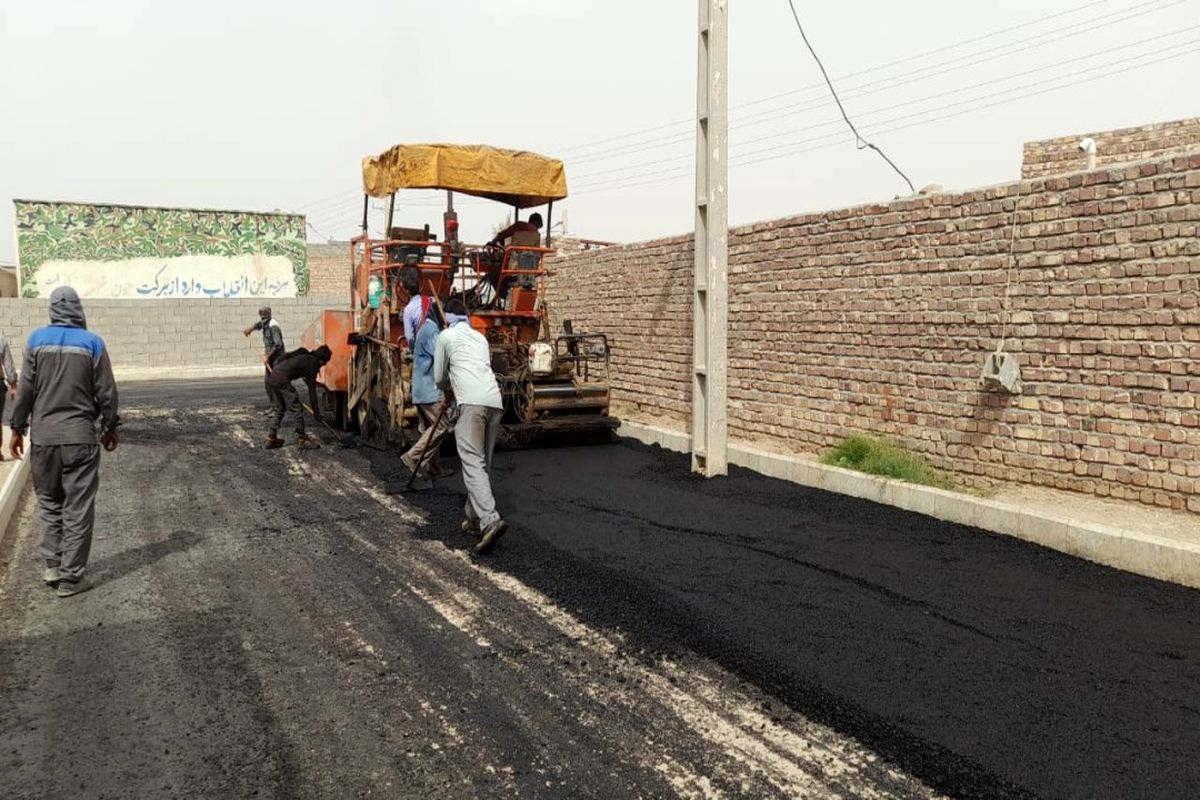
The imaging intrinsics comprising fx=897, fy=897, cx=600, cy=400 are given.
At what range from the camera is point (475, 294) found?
35.9ft

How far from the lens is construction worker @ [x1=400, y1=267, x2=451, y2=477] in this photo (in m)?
7.87

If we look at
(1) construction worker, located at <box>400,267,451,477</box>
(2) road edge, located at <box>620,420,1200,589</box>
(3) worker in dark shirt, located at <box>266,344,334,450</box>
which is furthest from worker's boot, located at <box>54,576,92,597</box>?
(2) road edge, located at <box>620,420,1200,589</box>

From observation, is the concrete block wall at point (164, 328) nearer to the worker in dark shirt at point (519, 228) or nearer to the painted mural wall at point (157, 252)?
the painted mural wall at point (157, 252)

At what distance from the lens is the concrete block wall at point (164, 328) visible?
22.5 metres

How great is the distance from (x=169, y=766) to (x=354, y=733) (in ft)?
2.27

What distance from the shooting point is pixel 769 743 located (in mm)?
3607

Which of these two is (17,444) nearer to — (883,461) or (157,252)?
(883,461)

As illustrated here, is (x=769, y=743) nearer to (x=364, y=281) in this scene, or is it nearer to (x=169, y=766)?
(x=169, y=766)

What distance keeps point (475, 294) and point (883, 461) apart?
5.29 m

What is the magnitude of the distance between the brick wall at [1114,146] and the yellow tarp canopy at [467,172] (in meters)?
5.85

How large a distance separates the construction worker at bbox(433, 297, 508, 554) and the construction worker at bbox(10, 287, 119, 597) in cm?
236

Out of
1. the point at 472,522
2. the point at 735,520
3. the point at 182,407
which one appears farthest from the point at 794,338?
the point at 182,407

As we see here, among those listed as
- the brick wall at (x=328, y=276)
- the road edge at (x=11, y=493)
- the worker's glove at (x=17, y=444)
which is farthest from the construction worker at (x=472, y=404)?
the brick wall at (x=328, y=276)

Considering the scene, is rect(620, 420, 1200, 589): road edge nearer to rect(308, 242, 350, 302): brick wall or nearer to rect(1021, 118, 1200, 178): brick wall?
rect(1021, 118, 1200, 178): brick wall
